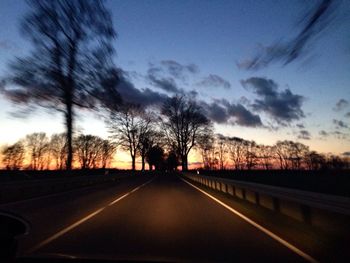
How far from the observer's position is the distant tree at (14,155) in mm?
109363

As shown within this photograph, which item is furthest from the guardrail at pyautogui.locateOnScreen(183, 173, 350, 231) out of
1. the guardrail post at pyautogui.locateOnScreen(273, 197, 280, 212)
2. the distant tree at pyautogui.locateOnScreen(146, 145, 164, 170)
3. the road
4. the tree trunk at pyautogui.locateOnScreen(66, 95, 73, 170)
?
the distant tree at pyautogui.locateOnScreen(146, 145, 164, 170)

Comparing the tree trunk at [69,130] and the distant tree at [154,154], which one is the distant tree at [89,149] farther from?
the tree trunk at [69,130]

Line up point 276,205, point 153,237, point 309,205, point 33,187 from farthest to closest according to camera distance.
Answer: point 33,187 → point 276,205 → point 309,205 → point 153,237

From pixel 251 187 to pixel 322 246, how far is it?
7.94 meters

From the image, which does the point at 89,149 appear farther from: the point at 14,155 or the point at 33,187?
the point at 33,187

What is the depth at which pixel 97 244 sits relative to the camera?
775cm

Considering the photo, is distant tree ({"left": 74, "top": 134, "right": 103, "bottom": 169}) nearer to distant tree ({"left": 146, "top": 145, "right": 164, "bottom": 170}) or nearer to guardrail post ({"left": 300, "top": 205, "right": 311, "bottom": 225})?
distant tree ({"left": 146, "top": 145, "right": 164, "bottom": 170})

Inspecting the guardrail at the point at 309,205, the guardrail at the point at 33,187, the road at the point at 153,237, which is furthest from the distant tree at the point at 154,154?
the road at the point at 153,237

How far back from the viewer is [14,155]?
112500 mm

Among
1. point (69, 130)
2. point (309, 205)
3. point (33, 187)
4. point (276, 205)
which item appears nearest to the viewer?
point (309, 205)

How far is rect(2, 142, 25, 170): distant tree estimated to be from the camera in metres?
109

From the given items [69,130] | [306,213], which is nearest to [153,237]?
[306,213]

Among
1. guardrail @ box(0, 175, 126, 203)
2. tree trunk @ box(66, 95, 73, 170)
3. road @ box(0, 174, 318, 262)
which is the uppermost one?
tree trunk @ box(66, 95, 73, 170)

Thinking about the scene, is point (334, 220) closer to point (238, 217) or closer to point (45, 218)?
point (238, 217)
